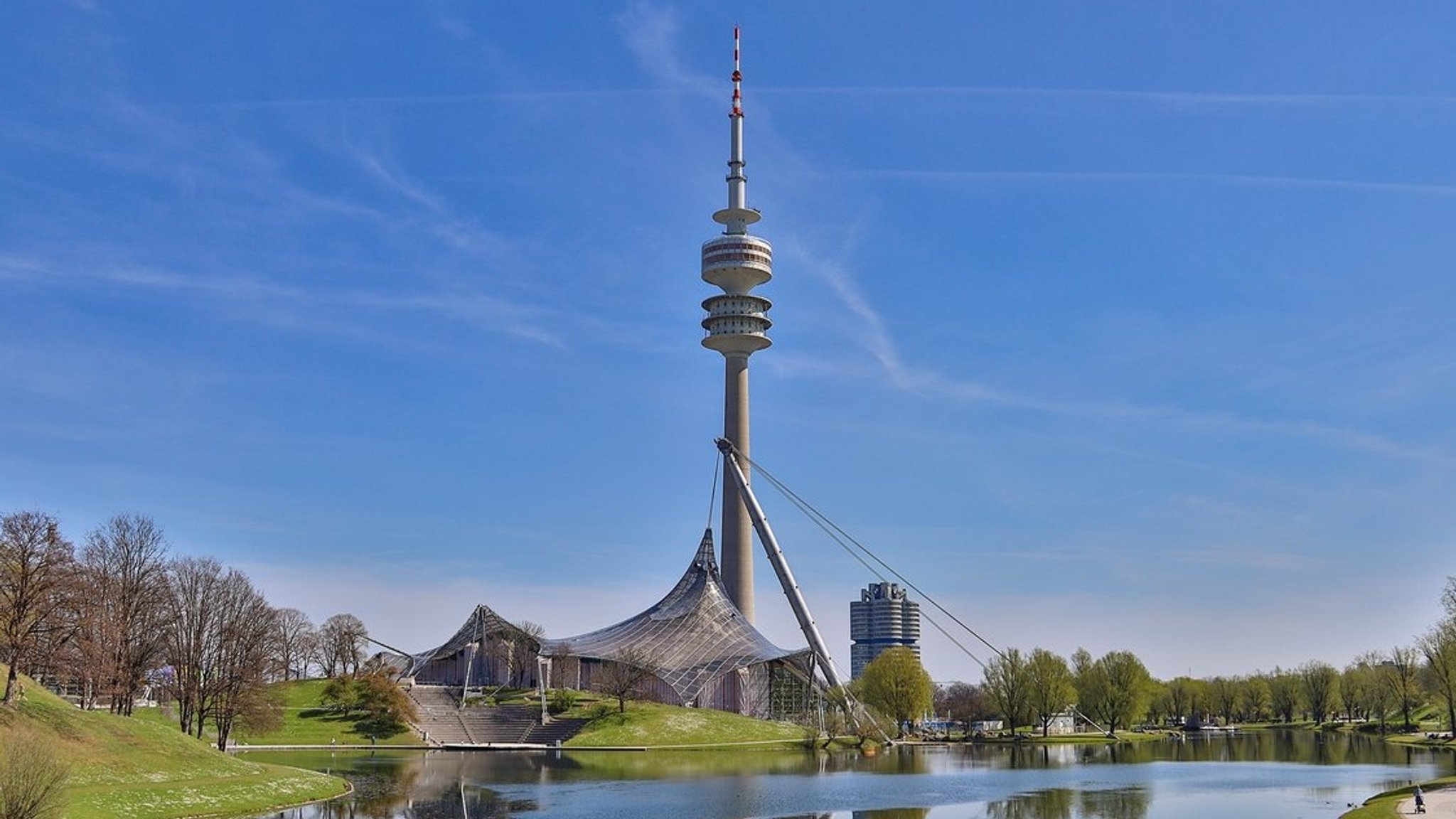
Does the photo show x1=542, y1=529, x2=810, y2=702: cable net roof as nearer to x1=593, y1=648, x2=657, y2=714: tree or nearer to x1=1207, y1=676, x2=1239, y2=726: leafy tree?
x1=593, y1=648, x2=657, y2=714: tree

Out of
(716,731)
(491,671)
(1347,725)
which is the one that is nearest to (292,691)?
(491,671)

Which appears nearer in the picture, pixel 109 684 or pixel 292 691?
pixel 109 684

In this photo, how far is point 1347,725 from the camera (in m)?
129

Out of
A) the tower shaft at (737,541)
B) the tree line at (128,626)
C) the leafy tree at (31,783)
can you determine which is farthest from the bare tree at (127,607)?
the tower shaft at (737,541)

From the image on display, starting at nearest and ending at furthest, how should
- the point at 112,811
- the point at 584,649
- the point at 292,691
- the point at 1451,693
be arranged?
1. the point at 112,811
2. the point at 1451,693
3. the point at 292,691
4. the point at 584,649

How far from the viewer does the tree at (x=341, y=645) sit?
120 m

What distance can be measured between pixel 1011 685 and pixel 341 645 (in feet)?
210

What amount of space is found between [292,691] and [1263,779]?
7824cm

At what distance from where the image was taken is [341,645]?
393 ft

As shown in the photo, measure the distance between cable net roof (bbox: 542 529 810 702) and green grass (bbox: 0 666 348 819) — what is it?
198 feet

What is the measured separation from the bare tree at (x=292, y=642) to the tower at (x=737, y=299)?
45.1 m

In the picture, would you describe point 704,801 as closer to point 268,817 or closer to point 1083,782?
point 268,817

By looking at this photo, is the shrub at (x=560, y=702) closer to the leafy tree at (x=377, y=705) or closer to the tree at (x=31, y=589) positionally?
the leafy tree at (x=377, y=705)

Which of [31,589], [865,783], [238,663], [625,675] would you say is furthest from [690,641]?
[31,589]
